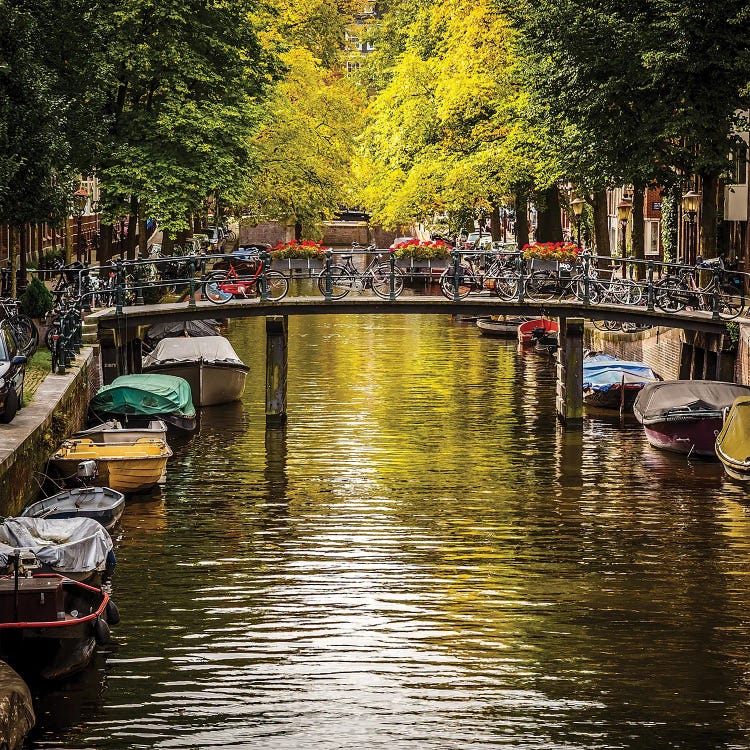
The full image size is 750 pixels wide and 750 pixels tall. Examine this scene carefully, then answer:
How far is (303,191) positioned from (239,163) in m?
15.9

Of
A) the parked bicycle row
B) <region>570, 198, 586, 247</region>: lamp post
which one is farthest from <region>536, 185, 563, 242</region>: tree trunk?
the parked bicycle row

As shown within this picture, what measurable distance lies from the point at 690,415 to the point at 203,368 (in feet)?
48.1

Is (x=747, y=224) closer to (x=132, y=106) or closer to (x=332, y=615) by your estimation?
(x=132, y=106)

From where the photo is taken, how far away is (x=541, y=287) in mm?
43688

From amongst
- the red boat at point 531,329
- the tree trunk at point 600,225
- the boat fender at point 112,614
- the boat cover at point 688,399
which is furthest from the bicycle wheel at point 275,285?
the boat fender at point 112,614

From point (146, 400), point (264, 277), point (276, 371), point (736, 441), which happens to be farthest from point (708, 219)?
point (146, 400)

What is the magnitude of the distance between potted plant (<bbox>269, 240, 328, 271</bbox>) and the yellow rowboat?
10819 millimetres

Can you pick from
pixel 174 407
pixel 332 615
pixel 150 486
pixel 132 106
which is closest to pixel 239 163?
pixel 132 106

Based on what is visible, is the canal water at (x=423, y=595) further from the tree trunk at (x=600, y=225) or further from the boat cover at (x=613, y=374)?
the tree trunk at (x=600, y=225)

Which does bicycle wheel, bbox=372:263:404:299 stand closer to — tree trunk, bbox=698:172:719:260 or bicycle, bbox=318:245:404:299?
bicycle, bbox=318:245:404:299

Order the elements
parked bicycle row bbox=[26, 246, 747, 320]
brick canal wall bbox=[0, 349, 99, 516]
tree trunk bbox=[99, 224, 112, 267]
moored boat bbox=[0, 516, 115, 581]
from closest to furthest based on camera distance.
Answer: moored boat bbox=[0, 516, 115, 581] → brick canal wall bbox=[0, 349, 99, 516] → parked bicycle row bbox=[26, 246, 747, 320] → tree trunk bbox=[99, 224, 112, 267]

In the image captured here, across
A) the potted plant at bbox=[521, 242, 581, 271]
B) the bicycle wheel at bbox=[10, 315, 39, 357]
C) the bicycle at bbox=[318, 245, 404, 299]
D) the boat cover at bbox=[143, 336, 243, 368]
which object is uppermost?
the potted plant at bbox=[521, 242, 581, 271]

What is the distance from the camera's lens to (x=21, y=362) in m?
29.3

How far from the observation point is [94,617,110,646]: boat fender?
70.1 ft
